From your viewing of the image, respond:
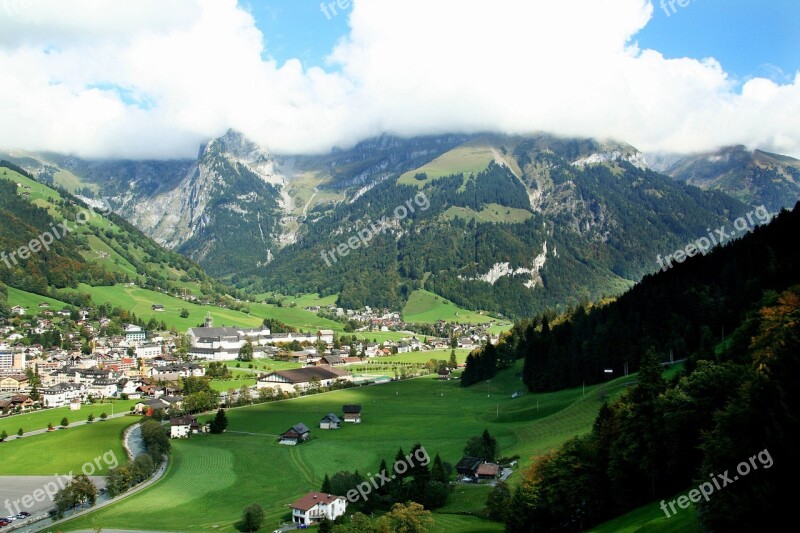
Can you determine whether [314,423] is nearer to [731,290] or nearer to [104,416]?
→ [104,416]

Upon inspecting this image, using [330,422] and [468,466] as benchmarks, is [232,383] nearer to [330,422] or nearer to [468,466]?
[330,422]

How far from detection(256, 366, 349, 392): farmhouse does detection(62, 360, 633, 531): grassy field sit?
13.4 m

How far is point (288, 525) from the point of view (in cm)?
4119

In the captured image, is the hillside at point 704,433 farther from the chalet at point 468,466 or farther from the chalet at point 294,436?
the chalet at point 294,436

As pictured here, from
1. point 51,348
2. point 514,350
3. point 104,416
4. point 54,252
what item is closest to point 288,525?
point 104,416

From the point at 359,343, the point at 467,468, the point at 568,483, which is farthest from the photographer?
the point at 359,343

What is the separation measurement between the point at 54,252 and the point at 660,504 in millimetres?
179418

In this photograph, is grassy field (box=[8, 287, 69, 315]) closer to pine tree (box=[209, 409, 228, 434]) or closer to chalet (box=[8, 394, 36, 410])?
chalet (box=[8, 394, 36, 410])

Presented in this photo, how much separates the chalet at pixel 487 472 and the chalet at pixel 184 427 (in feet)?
114

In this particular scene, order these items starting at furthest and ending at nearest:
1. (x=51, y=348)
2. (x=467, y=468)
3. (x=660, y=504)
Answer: (x=51, y=348) < (x=467, y=468) < (x=660, y=504)

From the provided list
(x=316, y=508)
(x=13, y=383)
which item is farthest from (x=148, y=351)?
(x=316, y=508)

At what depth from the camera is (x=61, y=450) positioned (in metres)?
62.1

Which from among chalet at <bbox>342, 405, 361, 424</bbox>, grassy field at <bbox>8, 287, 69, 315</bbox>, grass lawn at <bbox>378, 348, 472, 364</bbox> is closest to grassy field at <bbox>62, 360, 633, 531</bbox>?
chalet at <bbox>342, 405, 361, 424</bbox>

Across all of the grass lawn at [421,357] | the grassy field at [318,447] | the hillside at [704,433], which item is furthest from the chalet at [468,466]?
the grass lawn at [421,357]
